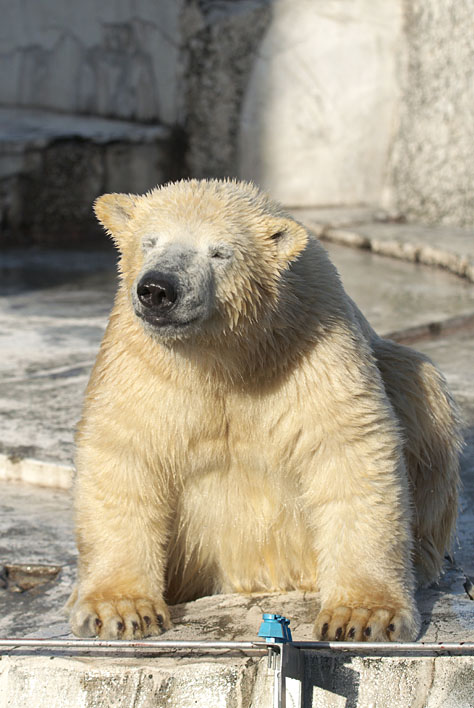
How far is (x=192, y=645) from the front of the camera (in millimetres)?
1884

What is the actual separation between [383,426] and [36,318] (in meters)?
3.43

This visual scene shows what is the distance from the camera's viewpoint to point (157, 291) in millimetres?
1981

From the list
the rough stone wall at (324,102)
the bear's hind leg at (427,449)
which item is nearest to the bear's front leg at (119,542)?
the bear's hind leg at (427,449)

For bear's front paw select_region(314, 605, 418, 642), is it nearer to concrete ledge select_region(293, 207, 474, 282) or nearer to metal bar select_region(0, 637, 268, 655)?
metal bar select_region(0, 637, 268, 655)

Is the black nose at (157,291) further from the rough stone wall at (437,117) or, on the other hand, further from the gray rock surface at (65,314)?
the rough stone wall at (437,117)

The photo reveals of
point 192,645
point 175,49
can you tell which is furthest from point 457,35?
point 192,645

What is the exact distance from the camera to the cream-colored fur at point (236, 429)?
83.0 inches

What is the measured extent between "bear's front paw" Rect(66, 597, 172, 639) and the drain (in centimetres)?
57

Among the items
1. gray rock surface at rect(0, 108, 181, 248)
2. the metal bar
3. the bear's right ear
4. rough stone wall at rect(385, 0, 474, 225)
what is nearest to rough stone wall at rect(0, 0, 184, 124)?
gray rock surface at rect(0, 108, 181, 248)

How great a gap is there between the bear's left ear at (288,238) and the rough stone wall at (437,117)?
5681 mm

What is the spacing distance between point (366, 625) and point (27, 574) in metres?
1.08

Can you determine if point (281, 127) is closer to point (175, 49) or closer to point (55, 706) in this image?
point (175, 49)

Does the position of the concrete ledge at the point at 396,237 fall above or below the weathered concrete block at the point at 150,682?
A: above

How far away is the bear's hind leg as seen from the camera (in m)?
2.46
